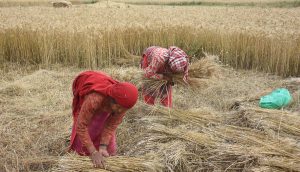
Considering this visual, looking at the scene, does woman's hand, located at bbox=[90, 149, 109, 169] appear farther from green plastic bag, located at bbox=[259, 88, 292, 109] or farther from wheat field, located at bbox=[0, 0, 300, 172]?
green plastic bag, located at bbox=[259, 88, 292, 109]

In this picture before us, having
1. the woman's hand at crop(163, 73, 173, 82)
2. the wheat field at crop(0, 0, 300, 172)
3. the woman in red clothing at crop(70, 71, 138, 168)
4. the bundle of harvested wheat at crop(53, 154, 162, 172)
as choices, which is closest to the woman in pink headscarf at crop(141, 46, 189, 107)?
the woman's hand at crop(163, 73, 173, 82)

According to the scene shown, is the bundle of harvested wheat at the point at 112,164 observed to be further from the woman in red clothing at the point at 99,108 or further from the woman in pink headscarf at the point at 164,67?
the woman in pink headscarf at the point at 164,67

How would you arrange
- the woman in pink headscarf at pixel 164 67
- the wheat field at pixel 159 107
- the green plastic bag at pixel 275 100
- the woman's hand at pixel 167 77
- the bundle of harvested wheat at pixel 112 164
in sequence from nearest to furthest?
the bundle of harvested wheat at pixel 112 164
the wheat field at pixel 159 107
the woman in pink headscarf at pixel 164 67
the woman's hand at pixel 167 77
the green plastic bag at pixel 275 100

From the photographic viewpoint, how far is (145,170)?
8.59 feet

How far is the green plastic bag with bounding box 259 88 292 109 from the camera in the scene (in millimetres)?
4418

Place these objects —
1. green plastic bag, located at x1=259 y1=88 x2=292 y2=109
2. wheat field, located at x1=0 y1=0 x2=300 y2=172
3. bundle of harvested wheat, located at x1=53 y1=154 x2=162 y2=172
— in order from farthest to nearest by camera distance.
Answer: green plastic bag, located at x1=259 y1=88 x2=292 y2=109 < wheat field, located at x1=0 y1=0 x2=300 y2=172 < bundle of harvested wheat, located at x1=53 y1=154 x2=162 y2=172

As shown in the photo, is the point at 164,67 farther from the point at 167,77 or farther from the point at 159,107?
the point at 159,107

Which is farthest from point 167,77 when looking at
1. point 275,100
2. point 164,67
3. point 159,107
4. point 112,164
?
point 112,164

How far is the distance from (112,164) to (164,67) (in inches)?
63.1

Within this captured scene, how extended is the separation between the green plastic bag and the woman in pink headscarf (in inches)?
41.1

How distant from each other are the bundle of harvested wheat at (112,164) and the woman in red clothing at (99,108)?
52 millimetres

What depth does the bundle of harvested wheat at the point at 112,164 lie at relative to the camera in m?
2.53

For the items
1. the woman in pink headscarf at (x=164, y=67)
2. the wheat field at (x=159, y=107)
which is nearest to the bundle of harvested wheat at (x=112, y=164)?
the wheat field at (x=159, y=107)

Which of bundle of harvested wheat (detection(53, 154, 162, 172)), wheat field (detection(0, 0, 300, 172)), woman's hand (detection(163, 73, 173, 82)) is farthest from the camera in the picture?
woman's hand (detection(163, 73, 173, 82))
